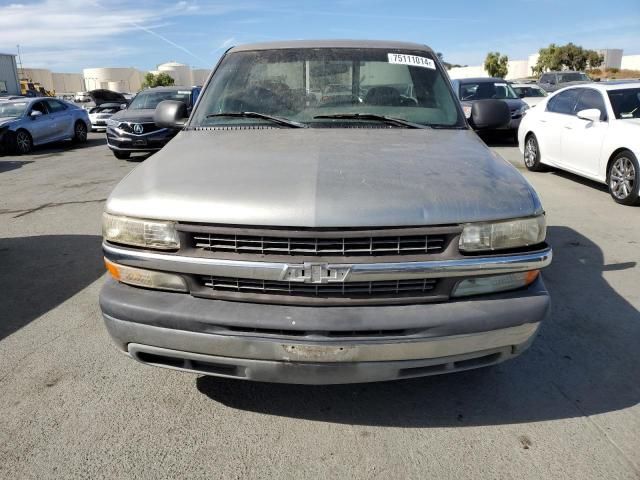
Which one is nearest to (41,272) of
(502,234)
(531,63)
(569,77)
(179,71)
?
(502,234)

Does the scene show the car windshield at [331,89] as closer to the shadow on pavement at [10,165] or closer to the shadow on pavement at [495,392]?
the shadow on pavement at [495,392]

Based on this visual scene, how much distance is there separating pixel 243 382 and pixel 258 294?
0.90 m

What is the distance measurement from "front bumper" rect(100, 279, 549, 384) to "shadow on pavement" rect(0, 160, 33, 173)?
11.3 metres

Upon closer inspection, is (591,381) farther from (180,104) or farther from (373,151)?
(180,104)

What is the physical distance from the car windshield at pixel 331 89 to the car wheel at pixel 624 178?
424 cm

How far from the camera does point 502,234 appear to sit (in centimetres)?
228

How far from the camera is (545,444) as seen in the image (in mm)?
2430

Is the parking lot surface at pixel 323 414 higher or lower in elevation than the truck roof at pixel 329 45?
lower

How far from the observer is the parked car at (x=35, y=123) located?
1393 centimetres

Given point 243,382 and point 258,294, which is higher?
point 258,294

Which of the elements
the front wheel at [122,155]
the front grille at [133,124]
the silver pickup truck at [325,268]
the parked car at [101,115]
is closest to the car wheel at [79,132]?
the parked car at [101,115]

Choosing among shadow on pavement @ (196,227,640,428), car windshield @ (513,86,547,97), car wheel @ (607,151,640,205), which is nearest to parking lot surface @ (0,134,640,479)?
shadow on pavement @ (196,227,640,428)

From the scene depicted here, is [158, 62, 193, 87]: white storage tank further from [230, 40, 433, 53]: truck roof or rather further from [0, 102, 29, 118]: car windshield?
[230, 40, 433, 53]: truck roof

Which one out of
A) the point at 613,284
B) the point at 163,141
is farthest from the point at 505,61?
the point at 613,284
